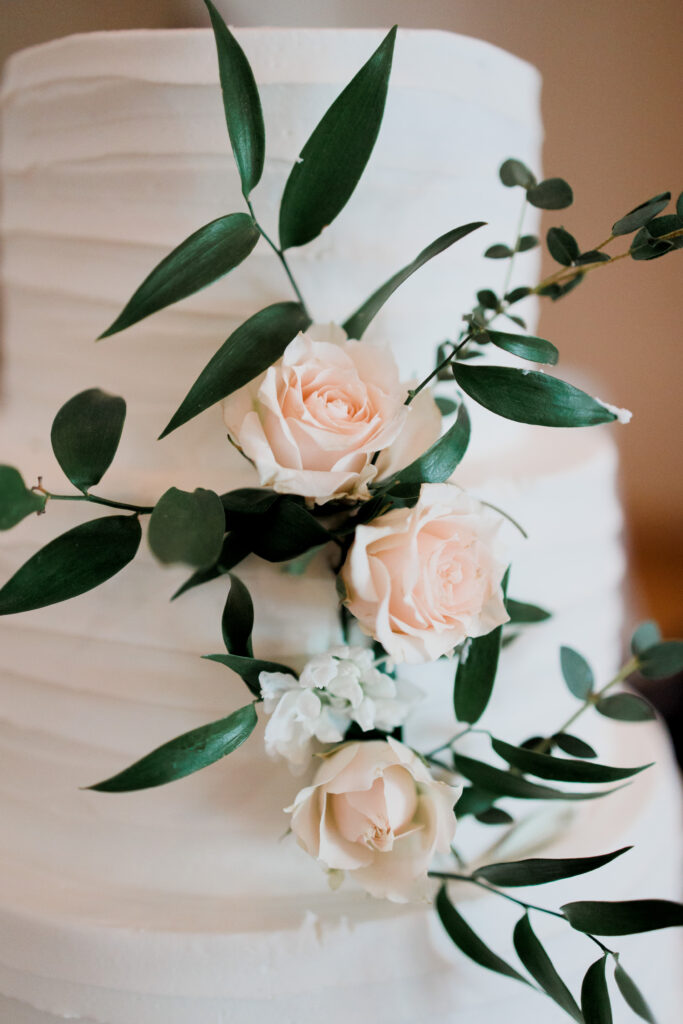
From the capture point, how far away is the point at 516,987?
66 cm

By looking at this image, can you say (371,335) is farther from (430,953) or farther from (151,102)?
(430,953)

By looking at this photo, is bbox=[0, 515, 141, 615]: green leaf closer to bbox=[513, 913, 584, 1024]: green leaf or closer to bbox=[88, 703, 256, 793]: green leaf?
bbox=[88, 703, 256, 793]: green leaf

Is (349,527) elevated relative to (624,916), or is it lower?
elevated

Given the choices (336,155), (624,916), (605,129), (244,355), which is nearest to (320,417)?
(244,355)

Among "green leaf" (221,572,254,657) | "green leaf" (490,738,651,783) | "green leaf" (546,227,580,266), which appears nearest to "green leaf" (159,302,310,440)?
"green leaf" (221,572,254,657)

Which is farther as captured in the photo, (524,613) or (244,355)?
(524,613)

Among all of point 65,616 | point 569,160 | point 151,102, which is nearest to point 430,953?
point 65,616

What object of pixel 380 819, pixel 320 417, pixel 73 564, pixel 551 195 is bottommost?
pixel 380 819

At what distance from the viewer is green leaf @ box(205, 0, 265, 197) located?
0.51 m

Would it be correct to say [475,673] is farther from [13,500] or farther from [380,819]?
[13,500]

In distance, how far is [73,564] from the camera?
1.66 ft

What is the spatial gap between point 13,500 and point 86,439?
0.07 meters

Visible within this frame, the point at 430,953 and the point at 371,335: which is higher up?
the point at 371,335

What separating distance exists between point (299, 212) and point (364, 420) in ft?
0.60
